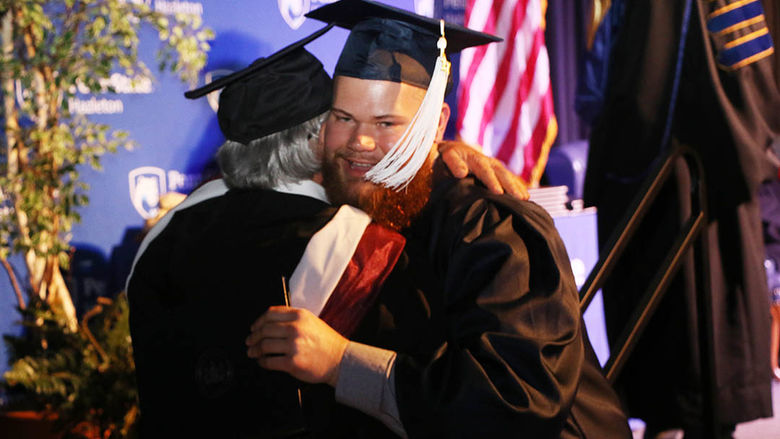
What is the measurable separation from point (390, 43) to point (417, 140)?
0.24m

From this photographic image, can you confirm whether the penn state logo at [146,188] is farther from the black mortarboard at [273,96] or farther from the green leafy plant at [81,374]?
the black mortarboard at [273,96]

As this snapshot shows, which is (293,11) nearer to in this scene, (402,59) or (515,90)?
(515,90)

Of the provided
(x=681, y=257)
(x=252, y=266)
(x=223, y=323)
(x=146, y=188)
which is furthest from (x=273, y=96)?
(x=146, y=188)

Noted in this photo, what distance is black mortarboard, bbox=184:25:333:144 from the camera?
1671mm

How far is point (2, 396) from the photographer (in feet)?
11.6

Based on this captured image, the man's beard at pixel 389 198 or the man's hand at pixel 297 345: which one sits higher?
the man's beard at pixel 389 198

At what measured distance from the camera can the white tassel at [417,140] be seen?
1620 millimetres

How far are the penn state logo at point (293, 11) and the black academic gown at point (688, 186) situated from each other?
1.73 metres

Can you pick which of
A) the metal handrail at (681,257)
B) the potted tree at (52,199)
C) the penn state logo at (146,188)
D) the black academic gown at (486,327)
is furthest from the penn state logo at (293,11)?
the black academic gown at (486,327)

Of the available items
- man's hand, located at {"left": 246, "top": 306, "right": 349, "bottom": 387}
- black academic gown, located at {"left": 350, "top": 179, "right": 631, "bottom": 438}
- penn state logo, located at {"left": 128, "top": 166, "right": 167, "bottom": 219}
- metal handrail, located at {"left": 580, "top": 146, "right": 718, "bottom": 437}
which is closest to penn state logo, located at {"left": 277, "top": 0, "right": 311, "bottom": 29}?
penn state logo, located at {"left": 128, "top": 166, "right": 167, "bottom": 219}

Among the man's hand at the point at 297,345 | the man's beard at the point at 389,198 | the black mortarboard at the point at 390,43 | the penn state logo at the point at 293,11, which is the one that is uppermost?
the penn state logo at the point at 293,11

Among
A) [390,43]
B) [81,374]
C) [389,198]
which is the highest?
[390,43]

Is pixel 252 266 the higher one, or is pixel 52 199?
pixel 52 199

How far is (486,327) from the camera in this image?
4.40 feet
